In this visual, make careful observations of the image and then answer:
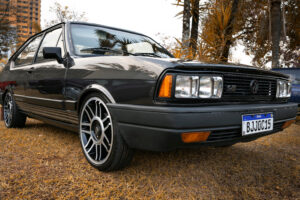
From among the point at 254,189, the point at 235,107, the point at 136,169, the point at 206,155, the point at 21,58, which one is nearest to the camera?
the point at 235,107

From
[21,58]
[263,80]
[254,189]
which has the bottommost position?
[254,189]

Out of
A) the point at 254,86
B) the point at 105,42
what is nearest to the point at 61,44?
the point at 105,42

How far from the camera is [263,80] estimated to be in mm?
2059

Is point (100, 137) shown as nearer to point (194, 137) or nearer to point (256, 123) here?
point (194, 137)

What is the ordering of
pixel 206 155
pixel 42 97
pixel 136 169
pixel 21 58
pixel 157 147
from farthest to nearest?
pixel 21 58, pixel 42 97, pixel 206 155, pixel 136 169, pixel 157 147

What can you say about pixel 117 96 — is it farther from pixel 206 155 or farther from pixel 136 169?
pixel 206 155

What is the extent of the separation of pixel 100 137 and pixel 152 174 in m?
0.55

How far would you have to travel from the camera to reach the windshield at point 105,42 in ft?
7.95

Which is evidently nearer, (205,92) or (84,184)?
(205,92)

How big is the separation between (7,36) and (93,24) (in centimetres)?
2233

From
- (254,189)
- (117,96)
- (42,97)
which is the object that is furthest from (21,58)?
(254,189)

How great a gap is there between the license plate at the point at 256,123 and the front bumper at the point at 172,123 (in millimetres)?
44

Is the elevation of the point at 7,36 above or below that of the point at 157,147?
above

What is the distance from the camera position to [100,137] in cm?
199
